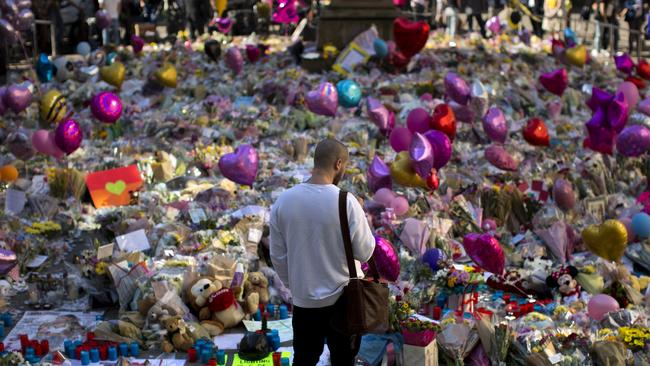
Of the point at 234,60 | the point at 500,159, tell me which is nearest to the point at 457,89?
the point at 500,159

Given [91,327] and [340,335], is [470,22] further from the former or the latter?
[340,335]

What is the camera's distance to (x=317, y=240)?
3988mm

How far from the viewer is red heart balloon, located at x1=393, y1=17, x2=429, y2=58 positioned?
1377 cm

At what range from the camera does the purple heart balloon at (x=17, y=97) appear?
11.1m

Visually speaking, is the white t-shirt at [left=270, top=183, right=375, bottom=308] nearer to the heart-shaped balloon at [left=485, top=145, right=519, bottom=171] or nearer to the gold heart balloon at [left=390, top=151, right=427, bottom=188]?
the gold heart balloon at [left=390, top=151, right=427, bottom=188]

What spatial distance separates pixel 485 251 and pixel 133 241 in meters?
2.52

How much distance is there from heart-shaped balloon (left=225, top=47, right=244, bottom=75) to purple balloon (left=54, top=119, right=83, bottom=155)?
217 inches

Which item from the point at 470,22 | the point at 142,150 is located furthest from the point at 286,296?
the point at 470,22

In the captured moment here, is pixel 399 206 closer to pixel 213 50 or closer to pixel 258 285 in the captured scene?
pixel 258 285

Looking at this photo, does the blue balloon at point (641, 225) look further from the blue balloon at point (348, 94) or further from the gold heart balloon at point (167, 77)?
the gold heart balloon at point (167, 77)

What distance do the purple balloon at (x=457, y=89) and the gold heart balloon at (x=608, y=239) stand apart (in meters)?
4.24

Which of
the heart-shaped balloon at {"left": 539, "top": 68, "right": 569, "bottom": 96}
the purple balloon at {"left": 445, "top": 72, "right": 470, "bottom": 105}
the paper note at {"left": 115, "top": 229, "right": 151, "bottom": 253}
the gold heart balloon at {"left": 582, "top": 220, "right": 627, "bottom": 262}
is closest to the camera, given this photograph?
Result: the gold heart balloon at {"left": 582, "top": 220, "right": 627, "bottom": 262}

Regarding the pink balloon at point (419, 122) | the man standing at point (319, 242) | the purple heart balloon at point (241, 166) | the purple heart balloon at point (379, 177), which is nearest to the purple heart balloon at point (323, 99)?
the pink balloon at point (419, 122)

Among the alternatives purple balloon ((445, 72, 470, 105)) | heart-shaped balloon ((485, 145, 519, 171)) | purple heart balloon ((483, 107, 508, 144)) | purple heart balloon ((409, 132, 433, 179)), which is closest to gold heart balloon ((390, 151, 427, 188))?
purple heart balloon ((409, 132, 433, 179))
